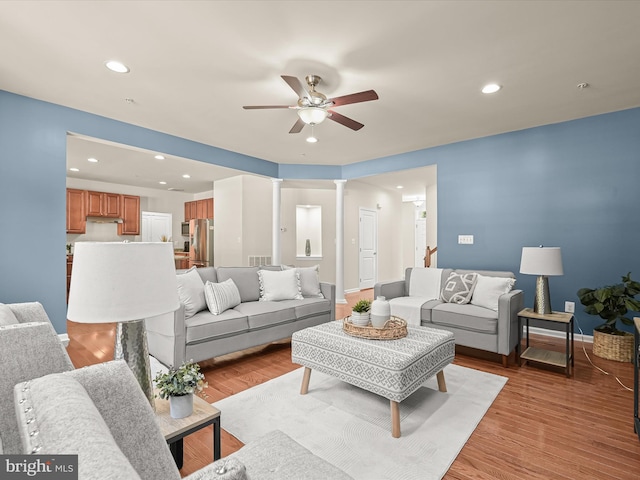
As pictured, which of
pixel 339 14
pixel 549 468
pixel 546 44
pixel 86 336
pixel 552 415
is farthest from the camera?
pixel 86 336

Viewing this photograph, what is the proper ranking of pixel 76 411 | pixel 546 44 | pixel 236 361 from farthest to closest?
pixel 236 361
pixel 546 44
pixel 76 411

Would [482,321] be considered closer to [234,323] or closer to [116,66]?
[234,323]

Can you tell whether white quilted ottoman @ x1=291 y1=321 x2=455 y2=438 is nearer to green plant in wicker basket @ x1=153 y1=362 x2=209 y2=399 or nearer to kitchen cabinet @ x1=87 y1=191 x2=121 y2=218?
green plant in wicker basket @ x1=153 y1=362 x2=209 y2=399

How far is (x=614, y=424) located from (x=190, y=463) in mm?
2730

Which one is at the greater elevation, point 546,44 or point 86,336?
point 546,44

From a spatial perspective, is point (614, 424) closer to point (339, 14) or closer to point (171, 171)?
point (339, 14)

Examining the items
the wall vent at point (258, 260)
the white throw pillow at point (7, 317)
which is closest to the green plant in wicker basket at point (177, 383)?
the white throw pillow at point (7, 317)

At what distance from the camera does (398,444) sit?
1.94m

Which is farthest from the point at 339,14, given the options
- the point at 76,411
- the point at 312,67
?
the point at 76,411

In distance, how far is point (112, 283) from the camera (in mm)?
1160

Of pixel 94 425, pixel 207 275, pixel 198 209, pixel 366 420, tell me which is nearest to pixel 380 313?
pixel 366 420

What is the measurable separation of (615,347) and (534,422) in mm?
1932

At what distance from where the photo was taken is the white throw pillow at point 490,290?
3.42 metres

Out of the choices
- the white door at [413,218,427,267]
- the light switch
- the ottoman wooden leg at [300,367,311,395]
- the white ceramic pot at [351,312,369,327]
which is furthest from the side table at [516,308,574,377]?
the white door at [413,218,427,267]
